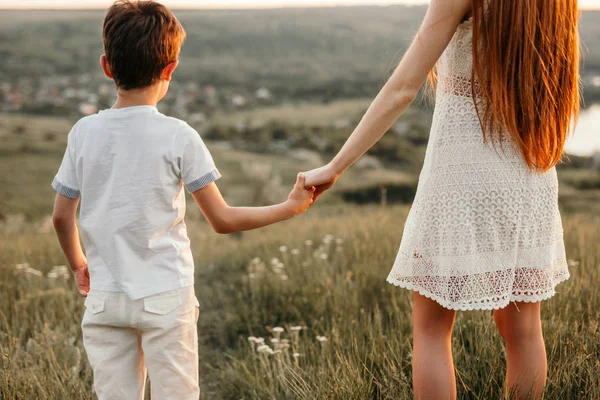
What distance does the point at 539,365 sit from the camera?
2016 mm

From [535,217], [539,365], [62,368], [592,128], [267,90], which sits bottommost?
[62,368]

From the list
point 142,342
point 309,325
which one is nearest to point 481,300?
point 142,342

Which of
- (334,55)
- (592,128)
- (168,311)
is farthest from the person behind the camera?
(334,55)

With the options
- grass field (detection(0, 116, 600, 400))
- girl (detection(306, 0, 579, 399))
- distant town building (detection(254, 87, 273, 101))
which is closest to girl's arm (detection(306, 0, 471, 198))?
girl (detection(306, 0, 579, 399))

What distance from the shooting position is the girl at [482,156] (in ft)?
5.95

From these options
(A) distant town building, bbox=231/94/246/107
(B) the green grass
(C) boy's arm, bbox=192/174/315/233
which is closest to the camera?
(C) boy's arm, bbox=192/174/315/233

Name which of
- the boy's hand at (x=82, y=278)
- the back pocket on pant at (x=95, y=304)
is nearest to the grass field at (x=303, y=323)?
the boy's hand at (x=82, y=278)

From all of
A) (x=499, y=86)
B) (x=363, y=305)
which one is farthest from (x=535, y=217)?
(x=363, y=305)

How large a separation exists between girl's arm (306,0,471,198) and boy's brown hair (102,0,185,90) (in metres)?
0.67

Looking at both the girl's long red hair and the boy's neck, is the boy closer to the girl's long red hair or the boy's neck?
the boy's neck

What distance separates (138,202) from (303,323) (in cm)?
194

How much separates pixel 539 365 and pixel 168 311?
4.14 feet

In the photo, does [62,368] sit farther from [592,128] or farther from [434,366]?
[592,128]

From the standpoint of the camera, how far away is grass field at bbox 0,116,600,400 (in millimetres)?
2438
